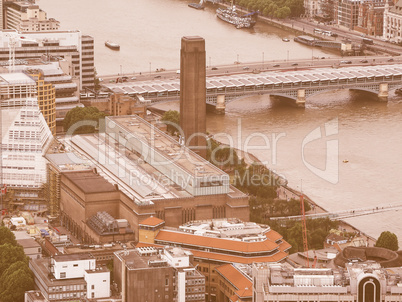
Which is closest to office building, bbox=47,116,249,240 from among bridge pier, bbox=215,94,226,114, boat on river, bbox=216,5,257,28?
bridge pier, bbox=215,94,226,114

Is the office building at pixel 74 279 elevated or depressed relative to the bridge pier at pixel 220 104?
elevated

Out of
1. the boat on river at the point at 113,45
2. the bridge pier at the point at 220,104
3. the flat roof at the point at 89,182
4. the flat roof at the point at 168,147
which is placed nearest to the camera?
the flat roof at the point at 89,182

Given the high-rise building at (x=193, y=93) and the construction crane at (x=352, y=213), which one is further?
the high-rise building at (x=193, y=93)

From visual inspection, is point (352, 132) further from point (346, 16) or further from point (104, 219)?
point (346, 16)

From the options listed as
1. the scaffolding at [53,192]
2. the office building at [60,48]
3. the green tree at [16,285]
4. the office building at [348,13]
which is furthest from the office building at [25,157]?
the office building at [348,13]

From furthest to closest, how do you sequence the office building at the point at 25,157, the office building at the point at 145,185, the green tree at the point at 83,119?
the green tree at the point at 83,119 → the office building at the point at 25,157 → the office building at the point at 145,185

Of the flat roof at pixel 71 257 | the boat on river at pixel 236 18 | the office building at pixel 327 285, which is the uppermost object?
the office building at pixel 327 285

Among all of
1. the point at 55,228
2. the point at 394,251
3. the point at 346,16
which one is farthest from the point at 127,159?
the point at 346,16

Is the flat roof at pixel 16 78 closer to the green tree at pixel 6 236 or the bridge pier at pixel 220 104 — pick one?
the bridge pier at pixel 220 104

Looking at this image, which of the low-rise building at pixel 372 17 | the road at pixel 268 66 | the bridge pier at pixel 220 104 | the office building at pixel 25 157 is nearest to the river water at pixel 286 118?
the bridge pier at pixel 220 104

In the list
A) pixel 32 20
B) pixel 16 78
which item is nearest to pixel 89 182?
pixel 16 78
